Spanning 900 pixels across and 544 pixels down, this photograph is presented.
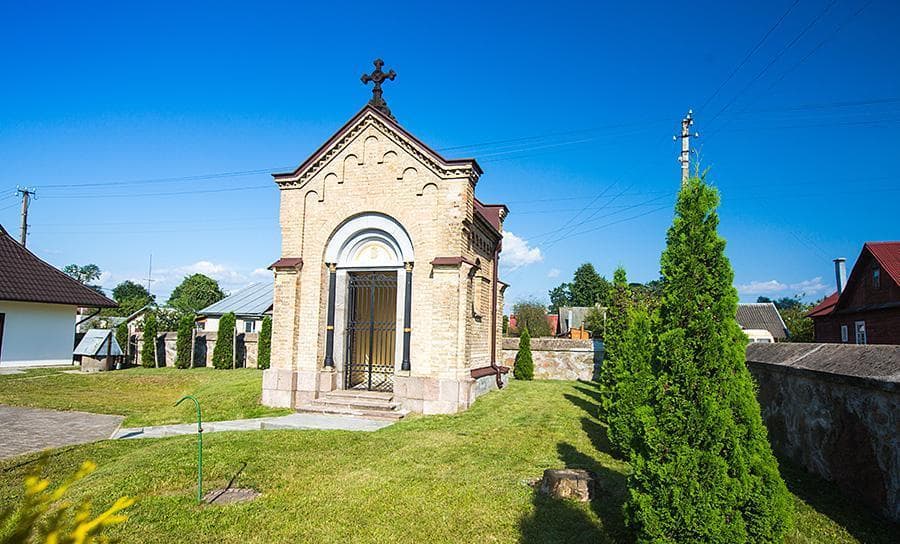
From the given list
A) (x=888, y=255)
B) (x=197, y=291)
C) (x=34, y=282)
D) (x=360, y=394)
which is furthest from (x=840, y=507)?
(x=197, y=291)

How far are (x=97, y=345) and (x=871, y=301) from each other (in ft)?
113

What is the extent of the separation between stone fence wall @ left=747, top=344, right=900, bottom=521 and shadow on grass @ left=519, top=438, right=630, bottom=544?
2450 millimetres

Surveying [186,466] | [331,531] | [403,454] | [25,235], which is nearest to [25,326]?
[25,235]

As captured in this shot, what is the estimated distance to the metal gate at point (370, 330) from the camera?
45.3 ft

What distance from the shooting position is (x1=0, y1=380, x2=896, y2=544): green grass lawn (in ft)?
17.6

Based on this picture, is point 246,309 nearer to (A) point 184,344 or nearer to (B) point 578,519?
(A) point 184,344

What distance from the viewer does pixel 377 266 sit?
13359 mm

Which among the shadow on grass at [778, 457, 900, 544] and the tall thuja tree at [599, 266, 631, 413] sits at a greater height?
the tall thuja tree at [599, 266, 631, 413]

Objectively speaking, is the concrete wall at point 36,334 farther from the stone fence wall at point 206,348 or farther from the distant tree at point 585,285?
the distant tree at point 585,285

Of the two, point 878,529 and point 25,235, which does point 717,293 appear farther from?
point 25,235

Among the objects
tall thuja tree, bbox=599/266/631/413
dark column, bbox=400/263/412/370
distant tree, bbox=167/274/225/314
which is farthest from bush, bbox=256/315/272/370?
distant tree, bbox=167/274/225/314

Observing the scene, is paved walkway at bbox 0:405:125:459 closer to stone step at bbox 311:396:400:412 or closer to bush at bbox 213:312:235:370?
stone step at bbox 311:396:400:412

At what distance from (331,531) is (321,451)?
340cm

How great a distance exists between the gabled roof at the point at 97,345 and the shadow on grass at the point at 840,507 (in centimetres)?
2574
